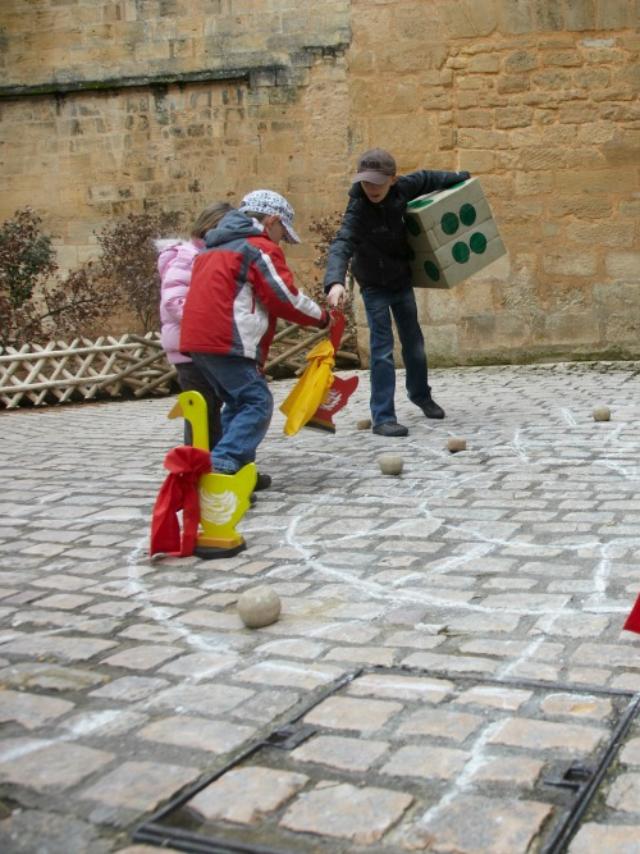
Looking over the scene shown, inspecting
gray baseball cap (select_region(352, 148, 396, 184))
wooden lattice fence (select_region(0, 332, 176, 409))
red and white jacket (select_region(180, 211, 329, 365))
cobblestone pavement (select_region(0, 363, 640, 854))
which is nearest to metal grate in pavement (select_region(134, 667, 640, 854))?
cobblestone pavement (select_region(0, 363, 640, 854))

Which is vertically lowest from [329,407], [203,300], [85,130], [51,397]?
[51,397]

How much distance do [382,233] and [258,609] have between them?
4.08 m

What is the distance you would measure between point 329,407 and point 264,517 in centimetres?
101

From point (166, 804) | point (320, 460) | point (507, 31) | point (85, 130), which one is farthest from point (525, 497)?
point (85, 130)

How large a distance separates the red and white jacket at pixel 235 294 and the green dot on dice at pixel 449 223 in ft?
7.15

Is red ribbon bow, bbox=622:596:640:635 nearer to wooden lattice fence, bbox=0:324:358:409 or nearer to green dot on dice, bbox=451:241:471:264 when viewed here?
green dot on dice, bbox=451:241:471:264

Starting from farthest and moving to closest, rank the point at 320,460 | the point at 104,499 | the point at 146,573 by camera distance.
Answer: the point at 320,460
the point at 104,499
the point at 146,573

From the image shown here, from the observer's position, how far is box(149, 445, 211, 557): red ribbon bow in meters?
4.06

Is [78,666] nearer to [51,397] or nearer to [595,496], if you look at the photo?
[595,496]

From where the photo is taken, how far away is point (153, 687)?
2.86 metres

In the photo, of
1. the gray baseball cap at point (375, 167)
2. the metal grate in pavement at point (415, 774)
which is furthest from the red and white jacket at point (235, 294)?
the metal grate in pavement at point (415, 774)

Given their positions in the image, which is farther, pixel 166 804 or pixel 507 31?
pixel 507 31

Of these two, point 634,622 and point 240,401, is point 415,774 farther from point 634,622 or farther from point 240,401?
point 240,401

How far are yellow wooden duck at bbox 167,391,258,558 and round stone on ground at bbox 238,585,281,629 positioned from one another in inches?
32.8
